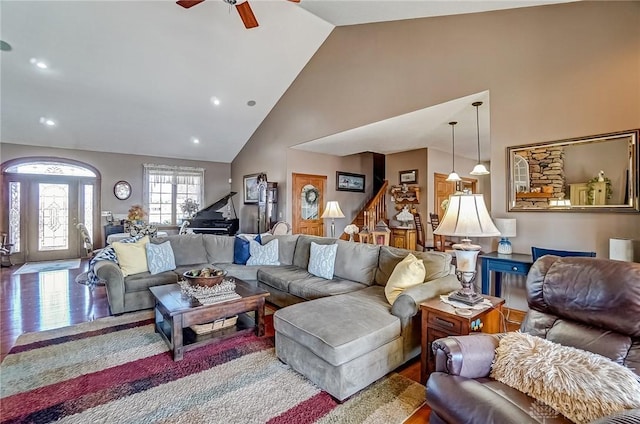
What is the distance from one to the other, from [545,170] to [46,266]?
9.20 metres

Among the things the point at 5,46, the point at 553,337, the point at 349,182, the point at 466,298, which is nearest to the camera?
the point at 553,337

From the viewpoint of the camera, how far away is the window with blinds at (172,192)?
8336 millimetres

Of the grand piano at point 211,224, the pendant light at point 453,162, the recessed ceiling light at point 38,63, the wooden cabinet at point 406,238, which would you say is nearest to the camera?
the recessed ceiling light at point 38,63

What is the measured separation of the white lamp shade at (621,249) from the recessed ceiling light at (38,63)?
781cm

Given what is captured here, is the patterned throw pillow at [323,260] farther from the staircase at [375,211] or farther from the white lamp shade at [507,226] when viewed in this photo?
the staircase at [375,211]

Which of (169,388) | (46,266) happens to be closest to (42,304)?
(169,388)

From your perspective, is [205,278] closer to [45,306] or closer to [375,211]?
[45,306]

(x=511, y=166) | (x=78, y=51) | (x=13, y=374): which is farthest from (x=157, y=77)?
(x=511, y=166)

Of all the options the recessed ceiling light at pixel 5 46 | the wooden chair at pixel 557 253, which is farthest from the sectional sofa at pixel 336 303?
the recessed ceiling light at pixel 5 46

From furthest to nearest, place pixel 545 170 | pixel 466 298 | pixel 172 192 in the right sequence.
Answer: pixel 172 192
pixel 545 170
pixel 466 298

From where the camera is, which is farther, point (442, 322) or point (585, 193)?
point (585, 193)

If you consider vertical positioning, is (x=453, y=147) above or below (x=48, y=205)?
above

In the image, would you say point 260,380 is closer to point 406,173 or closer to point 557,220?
point 557,220

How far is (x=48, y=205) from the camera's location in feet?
24.1
